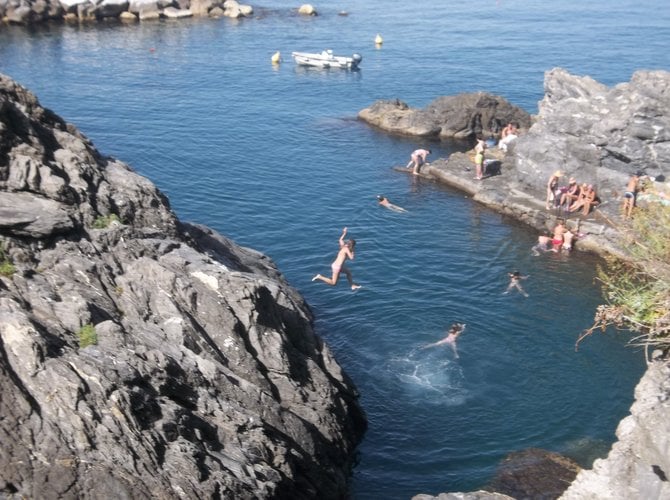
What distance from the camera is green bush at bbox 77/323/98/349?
19234 mm

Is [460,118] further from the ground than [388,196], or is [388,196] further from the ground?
[460,118]

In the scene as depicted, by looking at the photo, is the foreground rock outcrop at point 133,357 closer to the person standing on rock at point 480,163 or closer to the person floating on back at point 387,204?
the person floating on back at point 387,204

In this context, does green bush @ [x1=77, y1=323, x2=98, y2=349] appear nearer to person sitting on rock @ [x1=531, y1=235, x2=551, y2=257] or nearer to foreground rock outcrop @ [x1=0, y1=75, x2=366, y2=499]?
foreground rock outcrop @ [x1=0, y1=75, x2=366, y2=499]

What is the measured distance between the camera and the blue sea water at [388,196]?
27531 millimetres

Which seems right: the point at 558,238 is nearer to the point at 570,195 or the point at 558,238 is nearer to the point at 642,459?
the point at 570,195

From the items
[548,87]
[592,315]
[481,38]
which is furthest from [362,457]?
[481,38]

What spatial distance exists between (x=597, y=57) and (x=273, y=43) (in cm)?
3755

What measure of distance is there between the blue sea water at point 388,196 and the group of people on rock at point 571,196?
9.00 feet

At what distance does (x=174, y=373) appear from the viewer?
20016 millimetres

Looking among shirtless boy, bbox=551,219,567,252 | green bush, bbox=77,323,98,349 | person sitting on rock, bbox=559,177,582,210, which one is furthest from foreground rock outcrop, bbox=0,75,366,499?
person sitting on rock, bbox=559,177,582,210

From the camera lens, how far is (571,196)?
43.4 m

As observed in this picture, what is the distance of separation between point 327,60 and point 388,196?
120 feet

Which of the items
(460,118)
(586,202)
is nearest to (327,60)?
(460,118)

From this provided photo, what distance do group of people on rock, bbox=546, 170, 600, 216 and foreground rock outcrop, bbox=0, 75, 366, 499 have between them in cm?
2185
